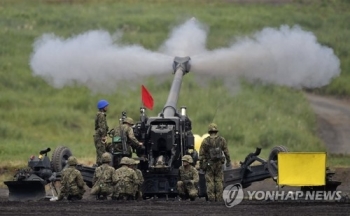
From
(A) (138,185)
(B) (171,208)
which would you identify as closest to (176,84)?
(A) (138,185)

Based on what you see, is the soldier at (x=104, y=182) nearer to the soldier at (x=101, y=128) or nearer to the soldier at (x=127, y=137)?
the soldier at (x=127, y=137)

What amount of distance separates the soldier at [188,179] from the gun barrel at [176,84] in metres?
1.95

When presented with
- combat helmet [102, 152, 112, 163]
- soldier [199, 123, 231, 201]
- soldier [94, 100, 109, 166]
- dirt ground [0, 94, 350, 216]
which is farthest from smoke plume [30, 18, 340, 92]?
dirt ground [0, 94, 350, 216]

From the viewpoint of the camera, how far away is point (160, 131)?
2448 centimetres

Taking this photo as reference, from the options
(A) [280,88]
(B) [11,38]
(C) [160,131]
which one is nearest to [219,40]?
(A) [280,88]

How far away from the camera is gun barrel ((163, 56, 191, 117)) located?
2583 cm

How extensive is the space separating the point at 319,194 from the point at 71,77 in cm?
735

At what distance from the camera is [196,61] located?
28.4 meters

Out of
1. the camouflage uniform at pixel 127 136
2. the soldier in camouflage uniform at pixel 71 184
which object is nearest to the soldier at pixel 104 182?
the soldier in camouflage uniform at pixel 71 184

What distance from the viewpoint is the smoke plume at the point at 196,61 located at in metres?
28.5

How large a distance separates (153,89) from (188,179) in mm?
20741

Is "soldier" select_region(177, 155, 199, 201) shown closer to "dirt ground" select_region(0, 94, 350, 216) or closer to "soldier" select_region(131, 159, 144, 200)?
"soldier" select_region(131, 159, 144, 200)

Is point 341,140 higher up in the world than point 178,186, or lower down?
higher up

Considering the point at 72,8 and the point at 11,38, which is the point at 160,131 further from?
the point at 72,8
